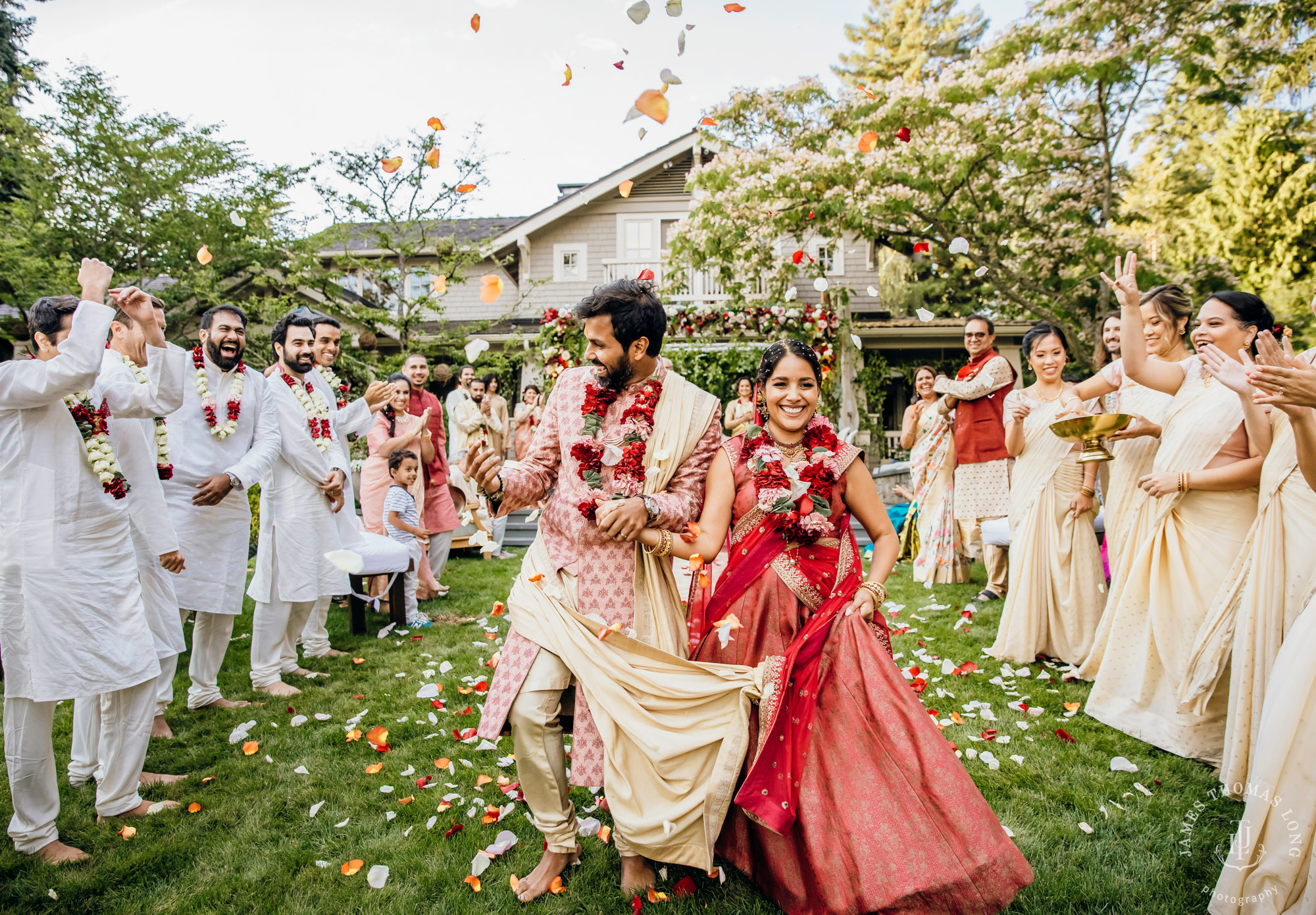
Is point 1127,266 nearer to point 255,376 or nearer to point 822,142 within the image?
point 255,376

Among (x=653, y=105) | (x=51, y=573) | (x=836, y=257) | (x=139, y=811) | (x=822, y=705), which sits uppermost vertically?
(x=836, y=257)

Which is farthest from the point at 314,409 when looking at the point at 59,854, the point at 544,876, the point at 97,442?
the point at 544,876

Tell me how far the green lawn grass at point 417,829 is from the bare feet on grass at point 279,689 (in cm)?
11

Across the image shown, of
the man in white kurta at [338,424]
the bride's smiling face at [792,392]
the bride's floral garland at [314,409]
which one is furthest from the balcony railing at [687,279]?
the bride's smiling face at [792,392]

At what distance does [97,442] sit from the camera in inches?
136

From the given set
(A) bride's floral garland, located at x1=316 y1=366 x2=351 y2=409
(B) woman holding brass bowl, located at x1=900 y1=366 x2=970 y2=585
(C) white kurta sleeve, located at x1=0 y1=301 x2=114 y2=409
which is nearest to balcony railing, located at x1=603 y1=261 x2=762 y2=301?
(B) woman holding brass bowl, located at x1=900 y1=366 x2=970 y2=585

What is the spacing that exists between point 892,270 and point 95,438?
19828 millimetres

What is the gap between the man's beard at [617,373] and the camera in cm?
313

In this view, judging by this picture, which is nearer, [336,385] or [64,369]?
[64,369]

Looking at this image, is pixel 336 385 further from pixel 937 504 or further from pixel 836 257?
pixel 836 257

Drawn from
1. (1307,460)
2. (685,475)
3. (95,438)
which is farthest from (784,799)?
(95,438)

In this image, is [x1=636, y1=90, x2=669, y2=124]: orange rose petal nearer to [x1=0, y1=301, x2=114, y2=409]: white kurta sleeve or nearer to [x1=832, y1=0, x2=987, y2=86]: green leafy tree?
[x1=0, y1=301, x2=114, y2=409]: white kurta sleeve

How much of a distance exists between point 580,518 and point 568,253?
17.9 m

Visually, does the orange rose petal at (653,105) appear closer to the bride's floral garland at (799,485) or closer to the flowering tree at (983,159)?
the bride's floral garland at (799,485)
